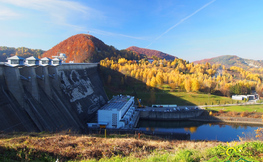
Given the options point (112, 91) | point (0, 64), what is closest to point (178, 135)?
point (0, 64)

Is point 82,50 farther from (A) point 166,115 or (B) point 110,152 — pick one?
(B) point 110,152

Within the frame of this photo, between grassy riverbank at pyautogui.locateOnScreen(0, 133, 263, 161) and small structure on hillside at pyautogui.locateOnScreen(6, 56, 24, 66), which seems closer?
grassy riverbank at pyautogui.locateOnScreen(0, 133, 263, 161)

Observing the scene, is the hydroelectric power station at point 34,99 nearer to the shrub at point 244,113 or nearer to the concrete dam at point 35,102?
the concrete dam at point 35,102

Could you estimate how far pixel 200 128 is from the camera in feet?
83.9

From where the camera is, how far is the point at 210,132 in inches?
Result: 933

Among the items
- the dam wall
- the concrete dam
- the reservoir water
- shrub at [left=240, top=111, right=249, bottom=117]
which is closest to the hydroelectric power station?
the concrete dam

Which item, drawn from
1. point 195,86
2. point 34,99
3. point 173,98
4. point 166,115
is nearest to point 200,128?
point 166,115

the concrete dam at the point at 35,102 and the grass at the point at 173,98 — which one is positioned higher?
the concrete dam at the point at 35,102

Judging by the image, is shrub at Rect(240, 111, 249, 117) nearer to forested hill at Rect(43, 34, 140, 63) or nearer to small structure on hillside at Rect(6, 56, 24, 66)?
small structure on hillside at Rect(6, 56, 24, 66)

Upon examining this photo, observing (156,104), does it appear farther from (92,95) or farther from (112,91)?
(92,95)

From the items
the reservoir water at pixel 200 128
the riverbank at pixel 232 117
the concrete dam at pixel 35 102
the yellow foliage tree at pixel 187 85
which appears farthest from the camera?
the yellow foliage tree at pixel 187 85

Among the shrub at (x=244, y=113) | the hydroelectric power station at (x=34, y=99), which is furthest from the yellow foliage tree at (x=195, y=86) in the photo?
the hydroelectric power station at (x=34, y=99)

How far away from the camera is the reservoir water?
23.0 meters

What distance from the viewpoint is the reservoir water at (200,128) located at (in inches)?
904
